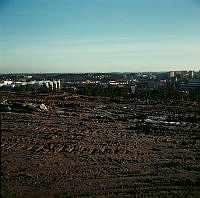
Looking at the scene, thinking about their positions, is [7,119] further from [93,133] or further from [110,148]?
[110,148]

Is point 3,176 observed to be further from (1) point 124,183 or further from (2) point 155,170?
(2) point 155,170

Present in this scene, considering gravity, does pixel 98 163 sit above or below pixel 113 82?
below

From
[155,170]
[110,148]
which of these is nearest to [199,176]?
[155,170]

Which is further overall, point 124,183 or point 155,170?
point 155,170

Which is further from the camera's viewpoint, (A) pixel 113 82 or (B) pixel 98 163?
(A) pixel 113 82

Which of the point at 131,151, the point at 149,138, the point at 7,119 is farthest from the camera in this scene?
the point at 7,119

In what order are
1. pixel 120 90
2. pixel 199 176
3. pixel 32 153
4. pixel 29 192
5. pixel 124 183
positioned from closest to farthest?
pixel 29 192, pixel 124 183, pixel 199 176, pixel 32 153, pixel 120 90

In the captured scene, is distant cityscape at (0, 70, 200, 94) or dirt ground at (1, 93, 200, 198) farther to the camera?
distant cityscape at (0, 70, 200, 94)

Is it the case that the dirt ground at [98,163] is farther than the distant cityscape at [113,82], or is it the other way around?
the distant cityscape at [113,82]

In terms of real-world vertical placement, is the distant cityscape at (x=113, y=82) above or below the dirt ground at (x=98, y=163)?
above

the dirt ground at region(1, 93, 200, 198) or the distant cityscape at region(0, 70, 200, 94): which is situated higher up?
the distant cityscape at region(0, 70, 200, 94)
